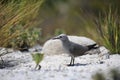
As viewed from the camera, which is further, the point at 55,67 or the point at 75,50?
the point at 75,50

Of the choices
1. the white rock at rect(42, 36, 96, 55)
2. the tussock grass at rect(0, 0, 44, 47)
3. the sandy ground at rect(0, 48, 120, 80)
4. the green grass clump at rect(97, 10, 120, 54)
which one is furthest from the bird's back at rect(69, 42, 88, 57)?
the white rock at rect(42, 36, 96, 55)

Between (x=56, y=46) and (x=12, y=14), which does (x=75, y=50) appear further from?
(x=56, y=46)

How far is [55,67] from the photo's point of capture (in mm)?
7004

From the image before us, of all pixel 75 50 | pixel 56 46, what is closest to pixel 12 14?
pixel 75 50

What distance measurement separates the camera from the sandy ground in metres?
6.04

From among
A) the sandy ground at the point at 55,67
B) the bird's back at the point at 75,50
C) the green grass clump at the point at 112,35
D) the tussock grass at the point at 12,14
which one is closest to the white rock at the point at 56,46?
the sandy ground at the point at 55,67

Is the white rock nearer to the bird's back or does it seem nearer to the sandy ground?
the sandy ground

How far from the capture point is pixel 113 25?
26.1 ft

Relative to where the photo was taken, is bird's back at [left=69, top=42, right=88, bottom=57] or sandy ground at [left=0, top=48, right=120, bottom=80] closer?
sandy ground at [left=0, top=48, right=120, bottom=80]

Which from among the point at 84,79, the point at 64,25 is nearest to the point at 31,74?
the point at 84,79

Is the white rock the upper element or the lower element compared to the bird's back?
upper

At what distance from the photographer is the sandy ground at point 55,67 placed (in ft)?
19.8

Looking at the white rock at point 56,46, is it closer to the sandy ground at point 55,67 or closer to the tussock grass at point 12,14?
the sandy ground at point 55,67

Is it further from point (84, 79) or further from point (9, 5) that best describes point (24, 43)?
point (84, 79)
